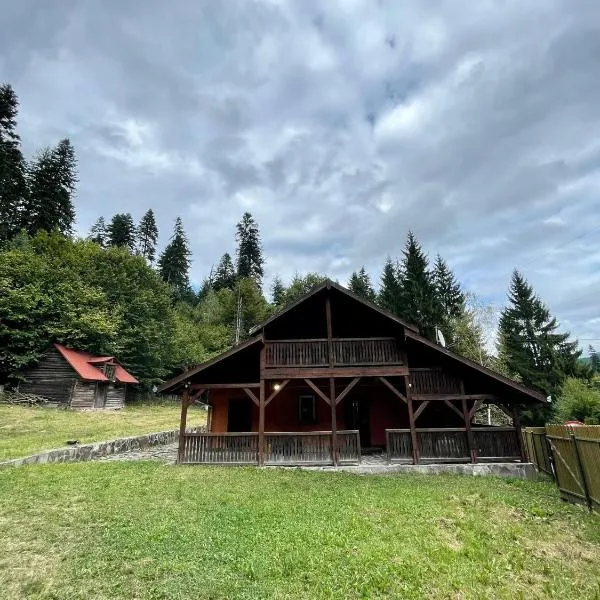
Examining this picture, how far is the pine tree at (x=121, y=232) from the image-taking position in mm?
50594

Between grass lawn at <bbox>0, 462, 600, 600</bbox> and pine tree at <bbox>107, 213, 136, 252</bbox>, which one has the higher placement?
pine tree at <bbox>107, 213, 136, 252</bbox>

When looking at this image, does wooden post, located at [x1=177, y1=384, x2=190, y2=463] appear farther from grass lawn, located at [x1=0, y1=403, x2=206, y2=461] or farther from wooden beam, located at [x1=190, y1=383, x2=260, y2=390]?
grass lawn, located at [x1=0, y1=403, x2=206, y2=461]

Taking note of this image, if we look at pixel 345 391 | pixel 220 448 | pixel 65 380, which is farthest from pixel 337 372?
pixel 65 380

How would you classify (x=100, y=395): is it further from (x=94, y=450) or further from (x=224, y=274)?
(x=224, y=274)

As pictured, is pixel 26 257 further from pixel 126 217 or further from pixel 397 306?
pixel 397 306

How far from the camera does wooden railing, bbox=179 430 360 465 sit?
1247 cm

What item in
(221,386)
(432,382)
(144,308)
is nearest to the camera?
(221,386)

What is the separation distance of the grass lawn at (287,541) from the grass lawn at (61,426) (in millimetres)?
4903

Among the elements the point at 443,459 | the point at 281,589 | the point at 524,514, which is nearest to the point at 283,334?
the point at 443,459

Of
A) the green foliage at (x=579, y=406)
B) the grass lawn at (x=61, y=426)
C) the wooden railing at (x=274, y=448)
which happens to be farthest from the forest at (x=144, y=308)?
the wooden railing at (x=274, y=448)

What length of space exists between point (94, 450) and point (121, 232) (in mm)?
43822

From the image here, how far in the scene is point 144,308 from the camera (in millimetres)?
35281

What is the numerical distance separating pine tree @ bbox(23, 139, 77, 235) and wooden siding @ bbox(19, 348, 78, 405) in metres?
16.9

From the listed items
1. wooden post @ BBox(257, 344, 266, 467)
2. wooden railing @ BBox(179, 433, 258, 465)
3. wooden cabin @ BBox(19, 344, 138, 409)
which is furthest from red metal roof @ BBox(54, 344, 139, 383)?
wooden post @ BBox(257, 344, 266, 467)
